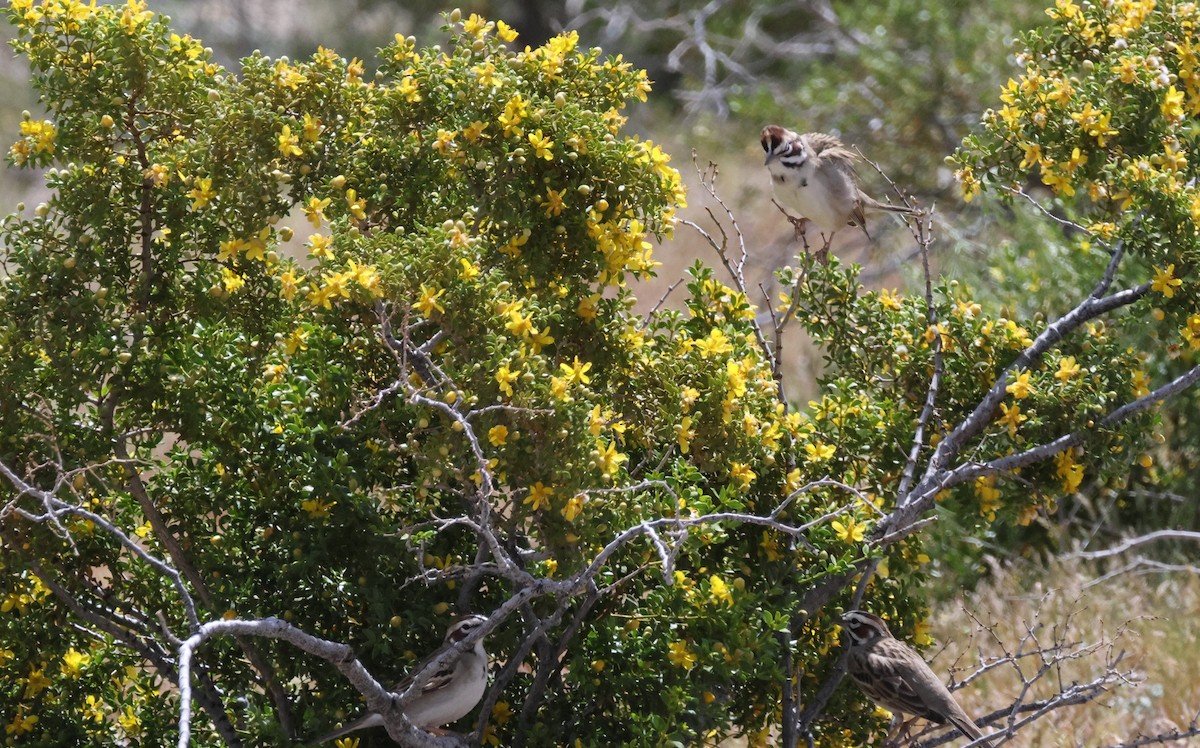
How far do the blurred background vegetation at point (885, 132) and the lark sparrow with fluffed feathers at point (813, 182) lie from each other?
1.38 feet

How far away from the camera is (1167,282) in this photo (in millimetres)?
4125

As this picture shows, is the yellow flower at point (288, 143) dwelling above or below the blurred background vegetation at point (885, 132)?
below

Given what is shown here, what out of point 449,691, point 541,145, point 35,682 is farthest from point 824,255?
point 35,682

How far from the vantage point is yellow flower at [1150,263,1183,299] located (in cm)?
412

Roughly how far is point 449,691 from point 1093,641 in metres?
3.52

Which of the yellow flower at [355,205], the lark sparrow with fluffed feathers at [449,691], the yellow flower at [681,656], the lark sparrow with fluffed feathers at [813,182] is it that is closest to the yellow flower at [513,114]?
the yellow flower at [355,205]

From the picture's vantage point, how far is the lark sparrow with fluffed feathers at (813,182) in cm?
554

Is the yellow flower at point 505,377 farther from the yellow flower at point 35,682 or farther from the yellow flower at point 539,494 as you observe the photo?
the yellow flower at point 35,682

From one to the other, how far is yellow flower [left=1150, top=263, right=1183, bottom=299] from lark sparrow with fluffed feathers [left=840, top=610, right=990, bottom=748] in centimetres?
136

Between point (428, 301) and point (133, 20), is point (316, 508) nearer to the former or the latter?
point (428, 301)

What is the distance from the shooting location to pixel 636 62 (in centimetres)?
1730

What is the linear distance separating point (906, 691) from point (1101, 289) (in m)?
1.51

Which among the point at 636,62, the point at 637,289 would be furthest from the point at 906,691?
the point at 636,62

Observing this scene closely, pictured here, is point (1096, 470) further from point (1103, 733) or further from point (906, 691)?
point (1103, 733)
